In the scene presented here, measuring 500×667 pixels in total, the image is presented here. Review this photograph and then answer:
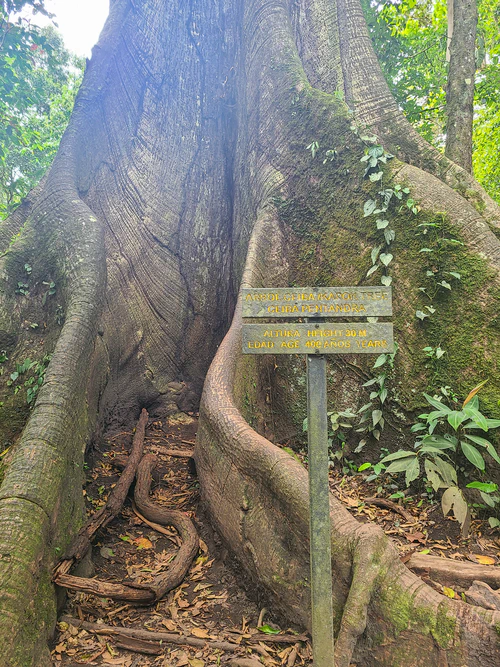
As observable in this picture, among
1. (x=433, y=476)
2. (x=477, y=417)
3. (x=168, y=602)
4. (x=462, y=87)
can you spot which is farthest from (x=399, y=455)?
(x=462, y=87)

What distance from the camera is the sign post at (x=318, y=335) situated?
212 cm

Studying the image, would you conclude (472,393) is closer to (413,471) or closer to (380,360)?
(413,471)

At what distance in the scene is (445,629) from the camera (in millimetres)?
2133

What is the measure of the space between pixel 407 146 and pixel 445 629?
4012mm

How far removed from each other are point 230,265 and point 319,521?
13.0 feet

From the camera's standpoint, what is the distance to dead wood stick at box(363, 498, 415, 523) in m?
3.27

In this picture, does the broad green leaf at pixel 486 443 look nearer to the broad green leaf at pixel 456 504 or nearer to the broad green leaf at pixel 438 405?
the broad green leaf at pixel 438 405

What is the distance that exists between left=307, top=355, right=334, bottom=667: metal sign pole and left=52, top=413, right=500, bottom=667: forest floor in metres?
0.50

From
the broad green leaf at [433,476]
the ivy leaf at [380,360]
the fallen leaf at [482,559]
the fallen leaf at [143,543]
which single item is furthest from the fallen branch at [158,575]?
the ivy leaf at [380,360]

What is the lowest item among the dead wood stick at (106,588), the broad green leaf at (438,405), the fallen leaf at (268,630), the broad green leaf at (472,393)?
the fallen leaf at (268,630)

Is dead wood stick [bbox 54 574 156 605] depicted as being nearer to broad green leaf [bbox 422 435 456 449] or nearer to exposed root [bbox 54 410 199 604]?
exposed root [bbox 54 410 199 604]

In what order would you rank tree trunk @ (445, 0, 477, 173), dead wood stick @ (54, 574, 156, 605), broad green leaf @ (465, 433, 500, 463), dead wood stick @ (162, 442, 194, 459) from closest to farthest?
dead wood stick @ (54, 574, 156, 605) < broad green leaf @ (465, 433, 500, 463) < dead wood stick @ (162, 442, 194, 459) < tree trunk @ (445, 0, 477, 173)

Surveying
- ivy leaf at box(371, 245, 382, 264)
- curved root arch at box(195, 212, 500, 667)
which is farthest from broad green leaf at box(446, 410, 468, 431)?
ivy leaf at box(371, 245, 382, 264)

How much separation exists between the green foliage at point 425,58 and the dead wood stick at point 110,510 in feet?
23.1
